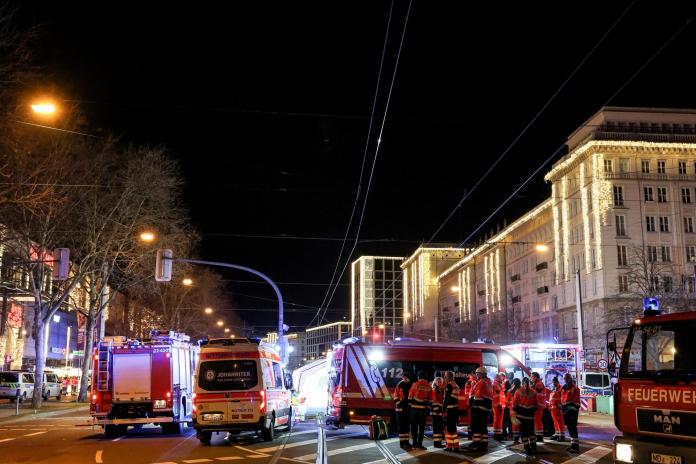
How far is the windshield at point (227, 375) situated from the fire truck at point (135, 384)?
3.28 meters

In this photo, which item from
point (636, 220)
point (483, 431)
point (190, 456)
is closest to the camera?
point (190, 456)

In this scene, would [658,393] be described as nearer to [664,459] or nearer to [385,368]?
[664,459]

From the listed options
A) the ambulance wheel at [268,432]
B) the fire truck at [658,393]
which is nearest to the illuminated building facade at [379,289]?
the ambulance wheel at [268,432]

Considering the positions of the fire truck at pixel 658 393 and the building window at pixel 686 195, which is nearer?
the fire truck at pixel 658 393

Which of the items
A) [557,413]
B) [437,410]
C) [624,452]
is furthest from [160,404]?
[624,452]

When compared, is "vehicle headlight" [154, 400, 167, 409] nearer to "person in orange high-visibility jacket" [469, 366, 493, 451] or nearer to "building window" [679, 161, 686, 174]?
"person in orange high-visibility jacket" [469, 366, 493, 451]

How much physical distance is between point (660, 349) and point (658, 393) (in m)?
0.76

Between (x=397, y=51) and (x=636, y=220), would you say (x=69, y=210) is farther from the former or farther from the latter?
(x=636, y=220)

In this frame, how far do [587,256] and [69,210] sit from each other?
42755 millimetres

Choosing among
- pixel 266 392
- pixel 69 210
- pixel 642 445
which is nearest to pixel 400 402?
pixel 266 392

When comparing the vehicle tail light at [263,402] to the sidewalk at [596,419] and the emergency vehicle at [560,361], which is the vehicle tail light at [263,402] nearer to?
the sidewalk at [596,419]

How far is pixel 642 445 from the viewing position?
930cm

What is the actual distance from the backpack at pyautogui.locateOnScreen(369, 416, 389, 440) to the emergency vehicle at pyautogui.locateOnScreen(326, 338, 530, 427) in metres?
1.35

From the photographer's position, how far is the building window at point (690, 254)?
5944 centimetres
